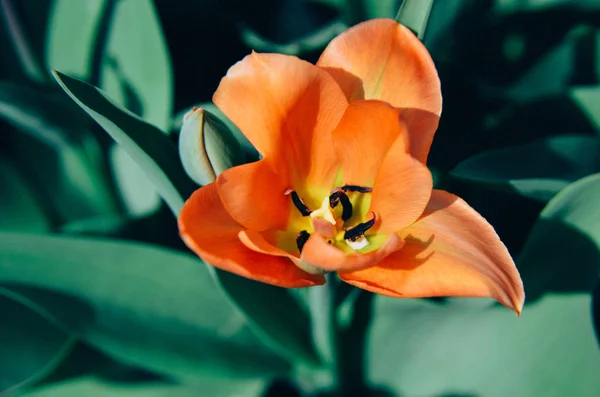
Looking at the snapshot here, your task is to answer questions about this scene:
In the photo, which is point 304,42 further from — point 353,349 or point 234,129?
point 353,349

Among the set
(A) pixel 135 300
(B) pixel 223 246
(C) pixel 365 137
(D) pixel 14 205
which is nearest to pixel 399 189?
(C) pixel 365 137

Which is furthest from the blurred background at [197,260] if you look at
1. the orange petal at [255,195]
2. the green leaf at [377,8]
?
the orange petal at [255,195]

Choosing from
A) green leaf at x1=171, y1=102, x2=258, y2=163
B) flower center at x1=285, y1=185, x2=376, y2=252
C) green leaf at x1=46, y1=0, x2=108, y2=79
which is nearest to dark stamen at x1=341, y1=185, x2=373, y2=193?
flower center at x1=285, y1=185, x2=376, y2=252

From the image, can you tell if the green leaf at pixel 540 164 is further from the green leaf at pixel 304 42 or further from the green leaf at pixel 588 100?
the green leaf at pixel 304 42

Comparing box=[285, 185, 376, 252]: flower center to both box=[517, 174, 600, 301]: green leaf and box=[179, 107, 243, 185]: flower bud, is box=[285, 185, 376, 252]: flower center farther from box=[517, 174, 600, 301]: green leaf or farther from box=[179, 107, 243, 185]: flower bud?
box=[517, 174, 600, 301]: green leaf

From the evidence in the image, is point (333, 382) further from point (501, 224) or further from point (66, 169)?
point (66, 169)
